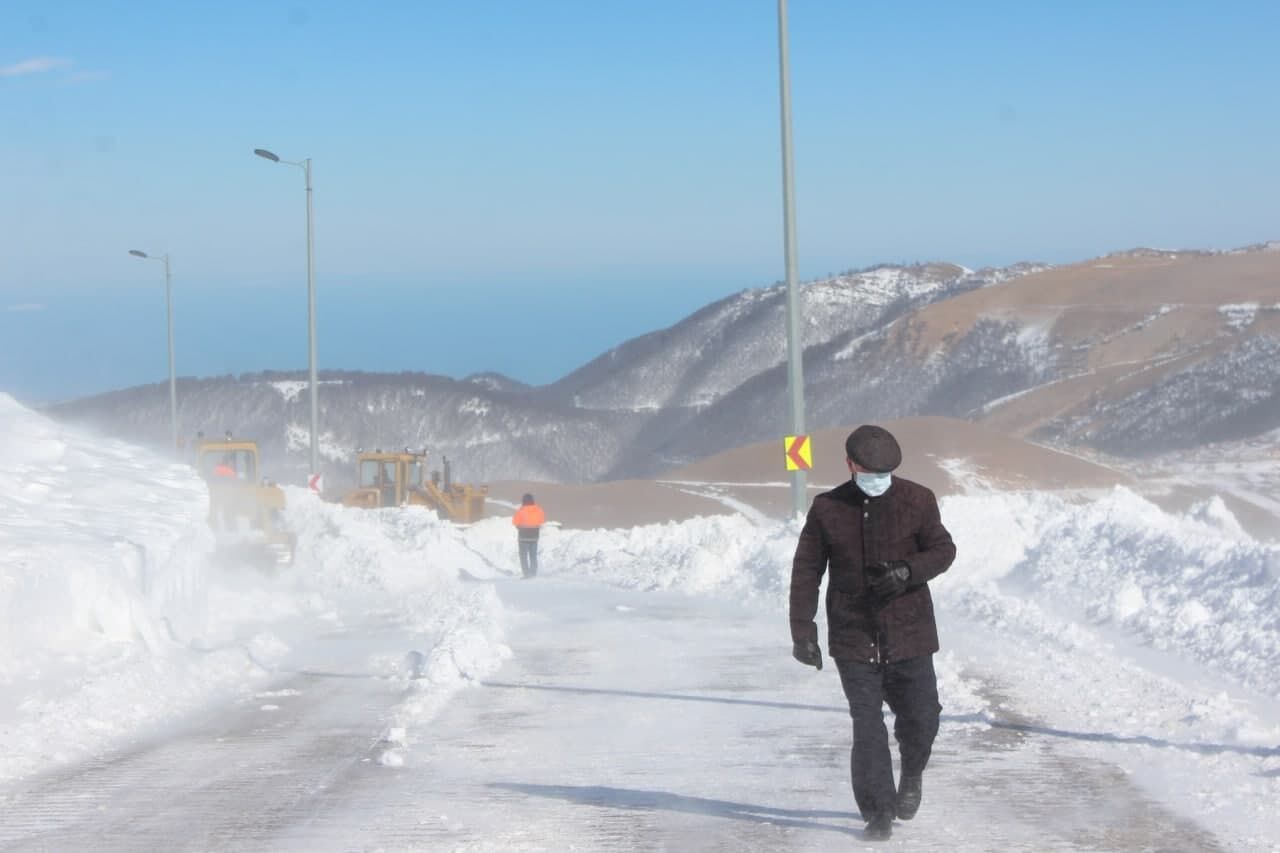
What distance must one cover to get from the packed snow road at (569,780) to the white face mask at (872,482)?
4.68 feet

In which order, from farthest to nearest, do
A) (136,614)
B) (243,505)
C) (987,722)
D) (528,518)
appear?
(243,505), (528,518), (136,614), (987,722)

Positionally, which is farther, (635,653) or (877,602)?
(635,653)

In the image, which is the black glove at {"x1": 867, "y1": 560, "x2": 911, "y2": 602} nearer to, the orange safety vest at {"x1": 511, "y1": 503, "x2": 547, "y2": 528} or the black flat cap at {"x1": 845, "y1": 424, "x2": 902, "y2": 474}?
the black flat cap at {"x1": 845, "y1": 424, "x2": 902, "y2": 474}

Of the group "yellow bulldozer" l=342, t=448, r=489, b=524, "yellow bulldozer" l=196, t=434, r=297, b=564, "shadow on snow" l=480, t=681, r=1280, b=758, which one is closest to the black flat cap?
"shadow on snow" l=480, t=681, r=1280, b=758

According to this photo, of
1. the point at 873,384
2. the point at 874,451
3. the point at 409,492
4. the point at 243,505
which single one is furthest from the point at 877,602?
the point at 873,384

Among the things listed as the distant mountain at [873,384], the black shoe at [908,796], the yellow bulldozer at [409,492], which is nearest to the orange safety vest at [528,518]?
the yellow bulldozer at [409,492]

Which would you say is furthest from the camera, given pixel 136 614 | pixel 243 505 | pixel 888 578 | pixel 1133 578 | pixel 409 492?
pixel 409 492

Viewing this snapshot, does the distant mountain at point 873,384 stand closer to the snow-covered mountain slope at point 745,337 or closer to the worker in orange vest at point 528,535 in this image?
the snow-covered mountain slope at point 745,337

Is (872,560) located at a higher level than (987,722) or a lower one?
higher

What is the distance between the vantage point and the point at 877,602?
7.11 m

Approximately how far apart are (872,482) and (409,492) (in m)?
37.6

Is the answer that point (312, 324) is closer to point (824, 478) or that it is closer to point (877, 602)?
point (824, 478)

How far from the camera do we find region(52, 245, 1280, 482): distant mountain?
7462 cm

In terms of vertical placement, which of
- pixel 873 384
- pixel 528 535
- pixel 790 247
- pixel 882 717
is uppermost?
pixel 873 384
